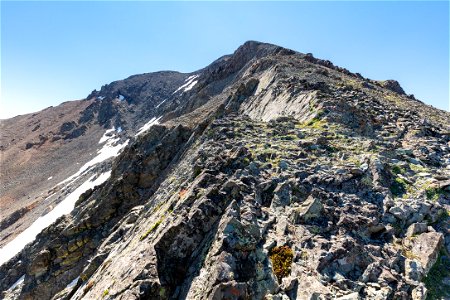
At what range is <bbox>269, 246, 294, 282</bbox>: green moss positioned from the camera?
398 inches

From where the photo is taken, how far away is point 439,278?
9.68 meters

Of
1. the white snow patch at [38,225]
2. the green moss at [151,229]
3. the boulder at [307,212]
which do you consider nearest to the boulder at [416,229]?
the boulder at [307,212]

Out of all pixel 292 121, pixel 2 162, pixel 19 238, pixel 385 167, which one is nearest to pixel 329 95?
pixel 292 121

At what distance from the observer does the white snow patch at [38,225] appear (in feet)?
141

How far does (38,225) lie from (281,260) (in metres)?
48.4

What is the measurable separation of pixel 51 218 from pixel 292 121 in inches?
1642

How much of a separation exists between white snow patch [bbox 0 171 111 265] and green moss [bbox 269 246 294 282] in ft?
135

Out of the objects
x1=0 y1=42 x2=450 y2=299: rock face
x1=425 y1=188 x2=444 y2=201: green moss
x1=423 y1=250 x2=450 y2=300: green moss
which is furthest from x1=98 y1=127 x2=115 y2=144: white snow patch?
x1=423 y1=250 x2=450 y2=300: green moss

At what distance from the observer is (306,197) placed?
13.5m

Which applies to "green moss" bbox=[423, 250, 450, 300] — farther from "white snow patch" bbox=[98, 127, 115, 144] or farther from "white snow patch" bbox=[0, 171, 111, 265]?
"white snow patch" bbox=[98, 127, 115, 144]

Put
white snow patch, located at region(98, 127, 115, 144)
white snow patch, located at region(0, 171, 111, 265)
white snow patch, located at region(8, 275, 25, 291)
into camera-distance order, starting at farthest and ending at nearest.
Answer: white snow patch, located at region(98, 127, 115, 144), white snow patch, located at region(0, 171, 111, 265), white snow patch, located at region(8, 275, 25, 291)

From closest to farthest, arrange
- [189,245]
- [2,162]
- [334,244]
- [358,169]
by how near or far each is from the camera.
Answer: [334,244] < [189,245] < [358,169] < [2,162]

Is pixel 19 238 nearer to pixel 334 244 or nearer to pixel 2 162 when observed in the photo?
pixel 334 244

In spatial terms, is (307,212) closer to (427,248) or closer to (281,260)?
(281,260)
